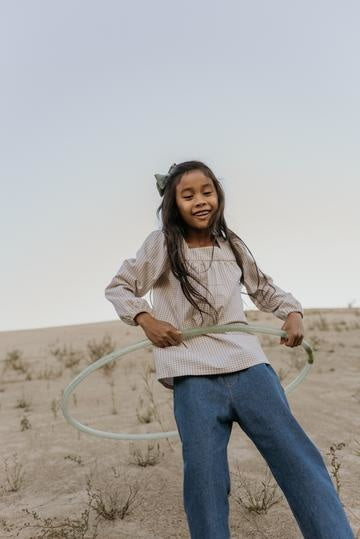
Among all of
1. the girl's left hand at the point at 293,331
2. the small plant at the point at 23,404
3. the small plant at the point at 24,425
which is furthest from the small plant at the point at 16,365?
the girl's left hand at the point at 293,331

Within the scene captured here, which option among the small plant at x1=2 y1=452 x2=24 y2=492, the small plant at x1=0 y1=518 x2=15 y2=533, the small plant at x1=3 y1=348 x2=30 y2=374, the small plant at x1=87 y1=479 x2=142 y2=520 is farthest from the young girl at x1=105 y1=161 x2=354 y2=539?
the small plant at x1=3 y1=348 x2=30 y2=374

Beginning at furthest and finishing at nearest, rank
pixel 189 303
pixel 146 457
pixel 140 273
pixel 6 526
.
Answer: pixel 146 457 < pixel 6 526 < pixel 140 273 < pixel 189 303

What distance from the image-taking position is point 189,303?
259 centimetres

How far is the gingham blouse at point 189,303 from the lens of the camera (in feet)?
8.00

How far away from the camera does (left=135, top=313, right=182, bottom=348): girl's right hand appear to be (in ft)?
7.98

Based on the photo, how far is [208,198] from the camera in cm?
275

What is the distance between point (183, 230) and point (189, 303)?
400 mm

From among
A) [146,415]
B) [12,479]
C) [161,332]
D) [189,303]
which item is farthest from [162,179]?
[146,415]

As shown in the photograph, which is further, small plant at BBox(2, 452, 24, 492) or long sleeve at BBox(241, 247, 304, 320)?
small plant at BBox(2, 452, 24, 492)

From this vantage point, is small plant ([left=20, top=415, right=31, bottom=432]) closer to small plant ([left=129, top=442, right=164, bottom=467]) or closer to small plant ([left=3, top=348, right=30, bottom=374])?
small plant ([left=129, top=442, right=164, bottom=467])

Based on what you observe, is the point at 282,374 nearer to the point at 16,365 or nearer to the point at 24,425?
the point at 24,425

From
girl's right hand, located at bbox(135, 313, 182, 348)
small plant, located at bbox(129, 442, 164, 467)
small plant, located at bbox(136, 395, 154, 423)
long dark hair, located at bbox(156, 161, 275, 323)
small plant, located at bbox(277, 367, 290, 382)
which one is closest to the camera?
girl's right hand, located at bbox(135, 313, 182, 348)

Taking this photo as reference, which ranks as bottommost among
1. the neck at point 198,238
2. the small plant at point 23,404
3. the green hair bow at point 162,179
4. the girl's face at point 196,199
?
the small plant at point 23,404

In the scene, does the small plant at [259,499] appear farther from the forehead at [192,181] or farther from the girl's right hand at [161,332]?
the forehead at [192,181]
